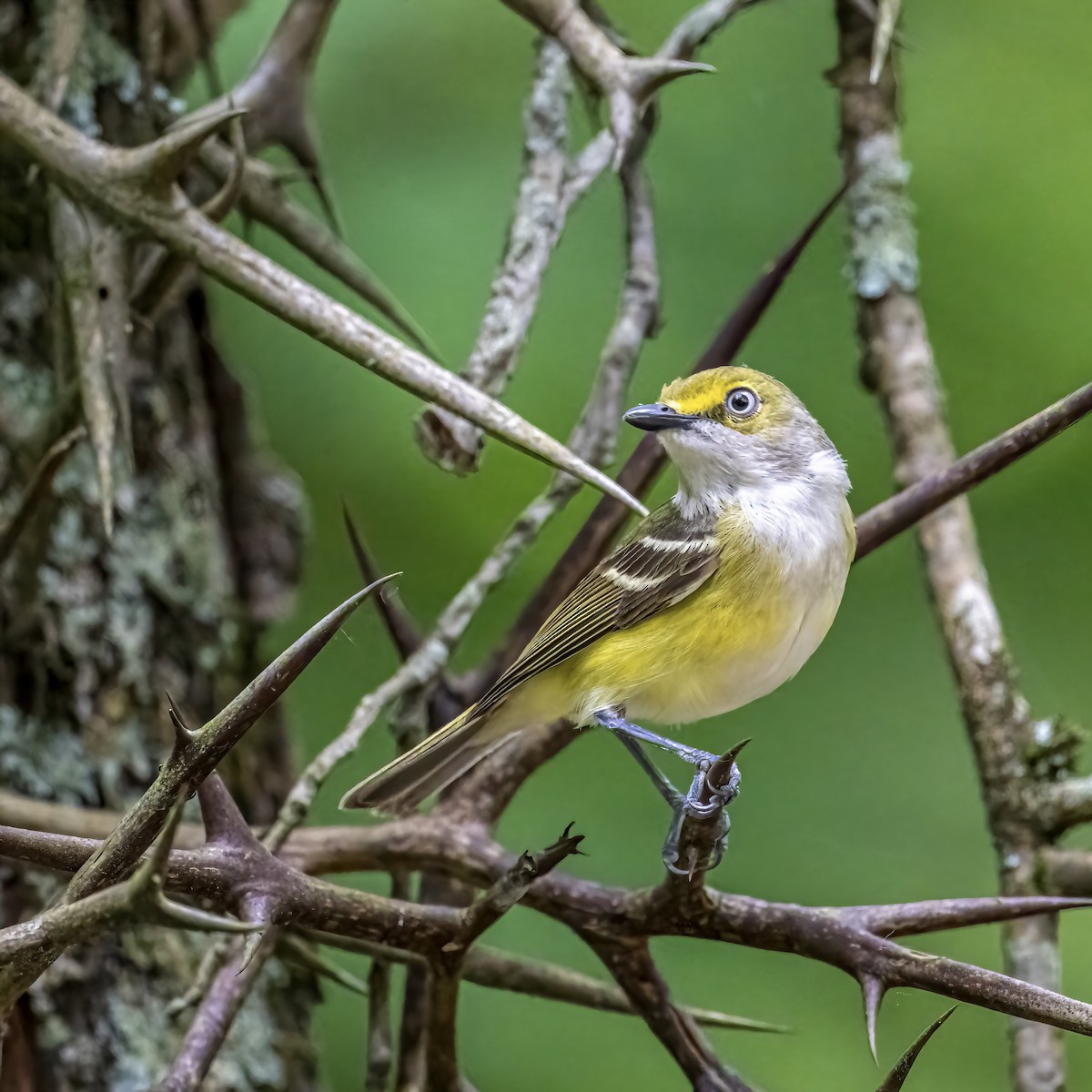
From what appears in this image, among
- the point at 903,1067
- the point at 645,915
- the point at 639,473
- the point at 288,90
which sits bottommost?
the point at 903,1067

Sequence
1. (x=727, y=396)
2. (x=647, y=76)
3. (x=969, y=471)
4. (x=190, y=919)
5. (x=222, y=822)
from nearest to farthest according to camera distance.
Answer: (x=190, y=919), (x=222, y=822), (x=969, y=471), (x=647, y=76), (x=727, y=396)

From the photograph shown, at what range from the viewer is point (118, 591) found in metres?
2.38

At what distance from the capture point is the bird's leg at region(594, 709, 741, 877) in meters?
1.31

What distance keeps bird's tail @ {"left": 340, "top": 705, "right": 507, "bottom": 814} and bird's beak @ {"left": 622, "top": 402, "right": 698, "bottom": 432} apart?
512 mm

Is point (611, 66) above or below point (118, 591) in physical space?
above

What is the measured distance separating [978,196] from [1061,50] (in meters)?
0.42

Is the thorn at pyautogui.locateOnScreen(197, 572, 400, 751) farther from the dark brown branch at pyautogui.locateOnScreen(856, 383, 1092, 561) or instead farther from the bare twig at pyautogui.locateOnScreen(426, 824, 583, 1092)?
the dark brown branch at pyautogui.locateOnScreen(856, 383, 1092, 561)

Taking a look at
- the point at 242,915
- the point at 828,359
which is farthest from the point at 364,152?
the point at 242,915

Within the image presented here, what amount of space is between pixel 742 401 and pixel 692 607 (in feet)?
1.52

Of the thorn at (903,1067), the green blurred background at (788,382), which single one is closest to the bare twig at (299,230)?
the green blurred background at (788,382)

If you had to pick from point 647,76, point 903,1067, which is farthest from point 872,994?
point 647,76

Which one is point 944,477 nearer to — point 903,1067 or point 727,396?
point 903,1067

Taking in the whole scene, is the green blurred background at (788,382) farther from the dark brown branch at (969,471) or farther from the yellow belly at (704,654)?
the dark brown branch at (969,471)

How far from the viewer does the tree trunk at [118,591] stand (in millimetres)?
2092
